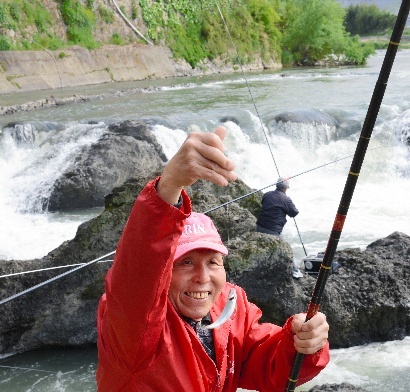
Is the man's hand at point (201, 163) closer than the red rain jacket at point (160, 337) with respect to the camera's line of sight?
Yes

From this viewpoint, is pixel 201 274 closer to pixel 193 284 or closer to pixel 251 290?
pixel 193 284

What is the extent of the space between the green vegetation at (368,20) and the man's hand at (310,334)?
65.0m

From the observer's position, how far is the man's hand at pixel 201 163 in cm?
163

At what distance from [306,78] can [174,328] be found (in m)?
28.5

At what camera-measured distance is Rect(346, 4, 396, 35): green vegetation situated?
2564 inches

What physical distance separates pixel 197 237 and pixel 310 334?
18.4 inches

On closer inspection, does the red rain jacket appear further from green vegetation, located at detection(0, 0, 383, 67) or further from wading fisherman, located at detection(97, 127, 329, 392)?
green vegetation, located at detection(0, 0, 383, 67)

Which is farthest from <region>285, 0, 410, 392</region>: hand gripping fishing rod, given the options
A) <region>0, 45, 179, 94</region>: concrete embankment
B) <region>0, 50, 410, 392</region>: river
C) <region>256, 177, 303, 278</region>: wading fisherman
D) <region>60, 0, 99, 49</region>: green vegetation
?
<region>60, 0, 99, 49</region>: green vegetation

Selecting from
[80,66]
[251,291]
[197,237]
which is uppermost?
[197,237]

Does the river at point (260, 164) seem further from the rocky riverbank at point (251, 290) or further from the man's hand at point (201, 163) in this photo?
the man's hand at point (201, 163)

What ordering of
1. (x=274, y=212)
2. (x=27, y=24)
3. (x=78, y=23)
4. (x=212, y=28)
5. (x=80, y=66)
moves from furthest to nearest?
(x=212, y=28) < (x=78, y=23) < (x=80, y=66) < (x=27, y=24) < (x=274, y=212)

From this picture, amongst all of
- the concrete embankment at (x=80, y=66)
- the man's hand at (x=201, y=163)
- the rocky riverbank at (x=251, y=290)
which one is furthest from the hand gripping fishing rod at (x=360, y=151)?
the concrete embankment at (x=80, y=66)

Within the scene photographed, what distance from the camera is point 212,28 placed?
122 ft

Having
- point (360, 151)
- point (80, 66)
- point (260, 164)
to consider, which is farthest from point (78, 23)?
point (360, 151)
